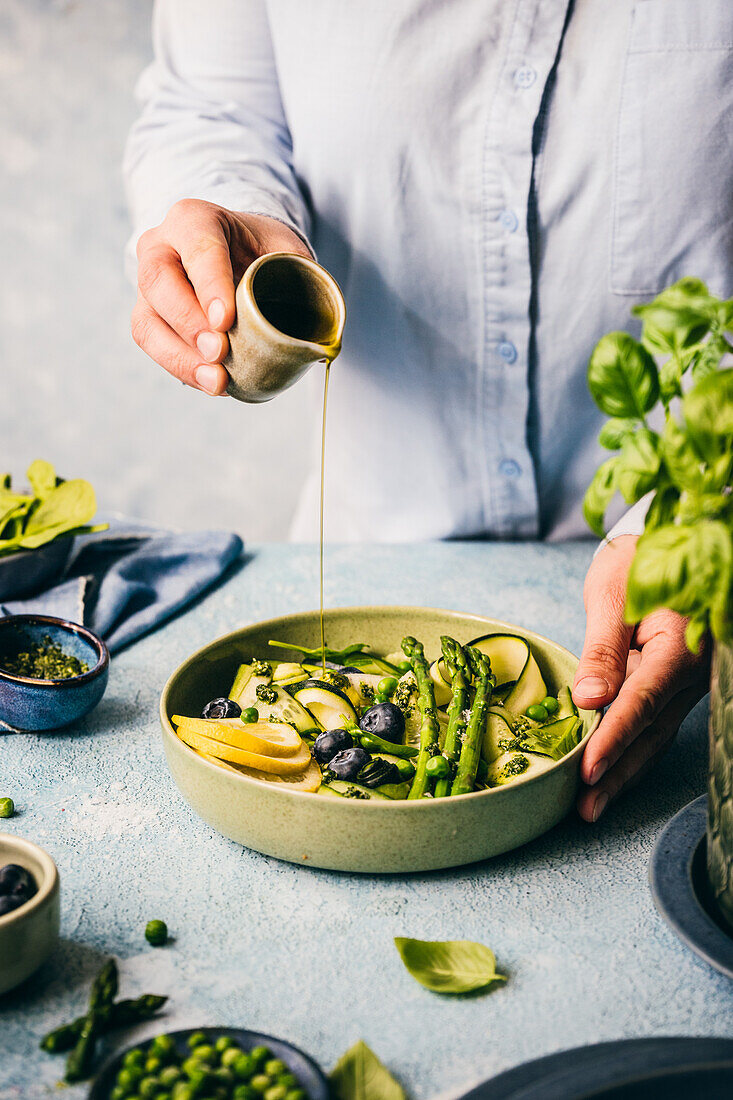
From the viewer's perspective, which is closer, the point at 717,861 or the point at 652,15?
the point at 717,861

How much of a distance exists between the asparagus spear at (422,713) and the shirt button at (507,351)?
0.80 meters

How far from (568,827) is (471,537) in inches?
41.4

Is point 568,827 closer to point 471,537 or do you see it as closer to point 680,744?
point 680,744

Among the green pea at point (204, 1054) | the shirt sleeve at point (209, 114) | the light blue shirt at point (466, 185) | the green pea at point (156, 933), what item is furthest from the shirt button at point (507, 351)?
the green pea at point (204, 1054)

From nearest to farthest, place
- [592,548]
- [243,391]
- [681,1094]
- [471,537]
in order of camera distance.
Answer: [681,1094]
[243,391]
[592,548]
[471,537]

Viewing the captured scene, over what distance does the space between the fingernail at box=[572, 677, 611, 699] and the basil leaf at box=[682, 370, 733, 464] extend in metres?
0.45

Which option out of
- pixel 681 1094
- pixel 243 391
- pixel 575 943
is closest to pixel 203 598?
pixel 243 391

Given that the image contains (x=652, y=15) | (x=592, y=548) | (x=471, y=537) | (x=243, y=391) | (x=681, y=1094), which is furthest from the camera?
(x=471, y=537)

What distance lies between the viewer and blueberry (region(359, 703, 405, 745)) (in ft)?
3.41

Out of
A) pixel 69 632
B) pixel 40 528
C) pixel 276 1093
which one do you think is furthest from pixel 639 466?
pixel 40 528

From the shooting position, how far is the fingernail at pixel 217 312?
1072 millimetres

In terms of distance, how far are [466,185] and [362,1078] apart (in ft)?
4.96

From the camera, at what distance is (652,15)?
1587 millimetres

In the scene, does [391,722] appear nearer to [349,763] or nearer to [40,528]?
[349,763]
